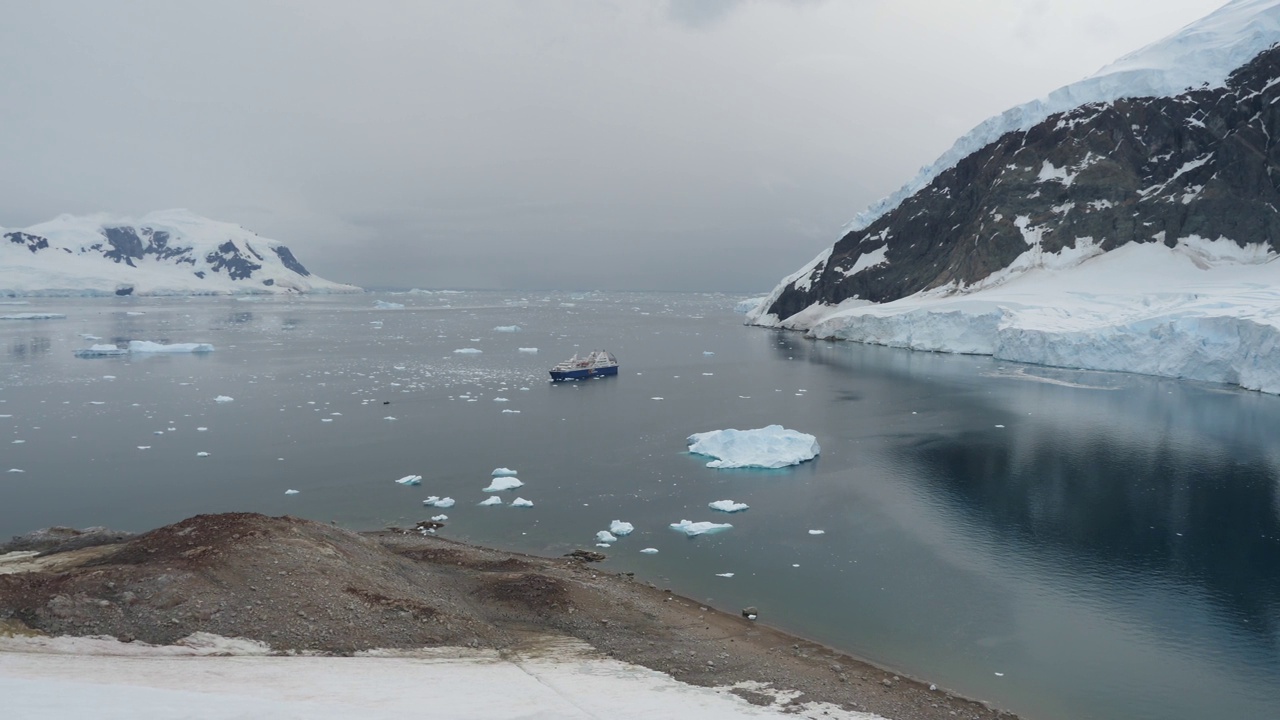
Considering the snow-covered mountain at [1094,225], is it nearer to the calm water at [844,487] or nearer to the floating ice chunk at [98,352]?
the calm water at [844,487]

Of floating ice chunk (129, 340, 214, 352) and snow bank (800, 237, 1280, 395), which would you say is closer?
snow bank (800, 237, 1280, 395)

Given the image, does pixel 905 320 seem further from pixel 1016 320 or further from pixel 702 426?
pixel 702 426

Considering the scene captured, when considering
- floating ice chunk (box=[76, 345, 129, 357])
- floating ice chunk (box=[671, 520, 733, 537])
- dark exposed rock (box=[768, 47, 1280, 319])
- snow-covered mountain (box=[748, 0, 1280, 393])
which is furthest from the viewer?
dark exposed rock (box=[768, 47, 1280, 319])

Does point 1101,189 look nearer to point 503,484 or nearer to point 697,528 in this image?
point 697,528

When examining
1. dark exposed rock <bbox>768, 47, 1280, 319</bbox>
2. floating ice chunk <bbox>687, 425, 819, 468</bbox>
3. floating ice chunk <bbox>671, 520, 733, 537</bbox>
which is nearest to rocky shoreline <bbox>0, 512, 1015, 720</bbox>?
floating ice chunk <bbox>671, 520, 733, 537</bbox>

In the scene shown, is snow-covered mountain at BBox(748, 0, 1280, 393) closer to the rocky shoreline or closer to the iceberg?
the iceberg

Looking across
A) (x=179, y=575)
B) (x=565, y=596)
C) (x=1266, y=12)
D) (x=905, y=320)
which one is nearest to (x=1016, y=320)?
(x=905, y=320)

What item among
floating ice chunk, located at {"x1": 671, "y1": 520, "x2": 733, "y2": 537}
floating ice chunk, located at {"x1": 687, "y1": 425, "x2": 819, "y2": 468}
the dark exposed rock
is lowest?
floating ice chunk, located at {"x1": 671, "y1": 520, "x2": 733, "y2": 537}
